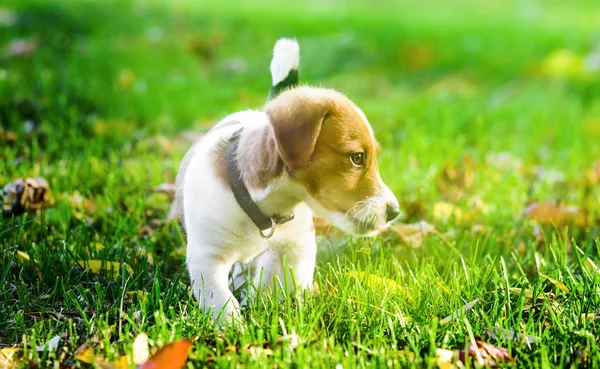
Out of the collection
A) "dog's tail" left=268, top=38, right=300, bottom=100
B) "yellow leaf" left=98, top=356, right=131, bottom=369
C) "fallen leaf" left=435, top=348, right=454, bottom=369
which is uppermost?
"dog's tail" left=268, top=38, right=300, bottom=100

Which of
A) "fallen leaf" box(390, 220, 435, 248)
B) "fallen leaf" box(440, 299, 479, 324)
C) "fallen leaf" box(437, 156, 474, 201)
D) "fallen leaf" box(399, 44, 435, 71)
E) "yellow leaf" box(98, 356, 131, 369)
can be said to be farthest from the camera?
"fallen leaf" box(399, 44, 435, 71)

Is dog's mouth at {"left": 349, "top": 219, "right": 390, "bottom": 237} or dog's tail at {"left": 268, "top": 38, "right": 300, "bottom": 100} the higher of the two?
dog's tail at {"left": 268, "top": 38, "right": 300, "bottom": 100}

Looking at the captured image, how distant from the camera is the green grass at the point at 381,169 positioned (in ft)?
8.27

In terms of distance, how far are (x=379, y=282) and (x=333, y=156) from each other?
0.66 m

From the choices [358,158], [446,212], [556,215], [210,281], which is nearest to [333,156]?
[358,158]

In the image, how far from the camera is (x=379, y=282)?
289 cm

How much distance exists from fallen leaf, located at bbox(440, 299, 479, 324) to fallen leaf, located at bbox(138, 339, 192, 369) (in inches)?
35.5

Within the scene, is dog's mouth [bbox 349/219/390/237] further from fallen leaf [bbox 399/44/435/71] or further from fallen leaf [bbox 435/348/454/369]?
fallen leaf [bbox 399/44/435/71]

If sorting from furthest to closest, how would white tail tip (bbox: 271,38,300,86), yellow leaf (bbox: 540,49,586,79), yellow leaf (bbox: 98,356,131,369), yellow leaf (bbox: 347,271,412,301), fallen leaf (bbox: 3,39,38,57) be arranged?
yellow leaf (bbox: 540,49,586,79)
fallen leaf (bbox: 3,39,38,57)
white tail tip (bbox: 271,38,300,86)
yellow leaf (bbox: 347,271,412,301)
yellow leaf (bbox: 98,356,131,369)

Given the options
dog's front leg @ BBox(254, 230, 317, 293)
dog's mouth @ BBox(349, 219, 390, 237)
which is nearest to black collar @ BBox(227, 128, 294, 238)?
dog's front leg @ BBox(254, 230, 317, 293)

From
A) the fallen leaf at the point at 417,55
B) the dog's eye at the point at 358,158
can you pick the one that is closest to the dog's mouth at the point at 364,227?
the dog's eye at the point at 358,158

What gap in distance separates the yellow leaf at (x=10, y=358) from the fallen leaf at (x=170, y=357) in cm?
44

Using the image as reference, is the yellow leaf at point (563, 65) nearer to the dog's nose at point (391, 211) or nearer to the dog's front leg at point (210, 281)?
the dog's nose at point (391, 211)

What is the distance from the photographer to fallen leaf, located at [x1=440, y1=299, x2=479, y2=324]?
2.57 metres
